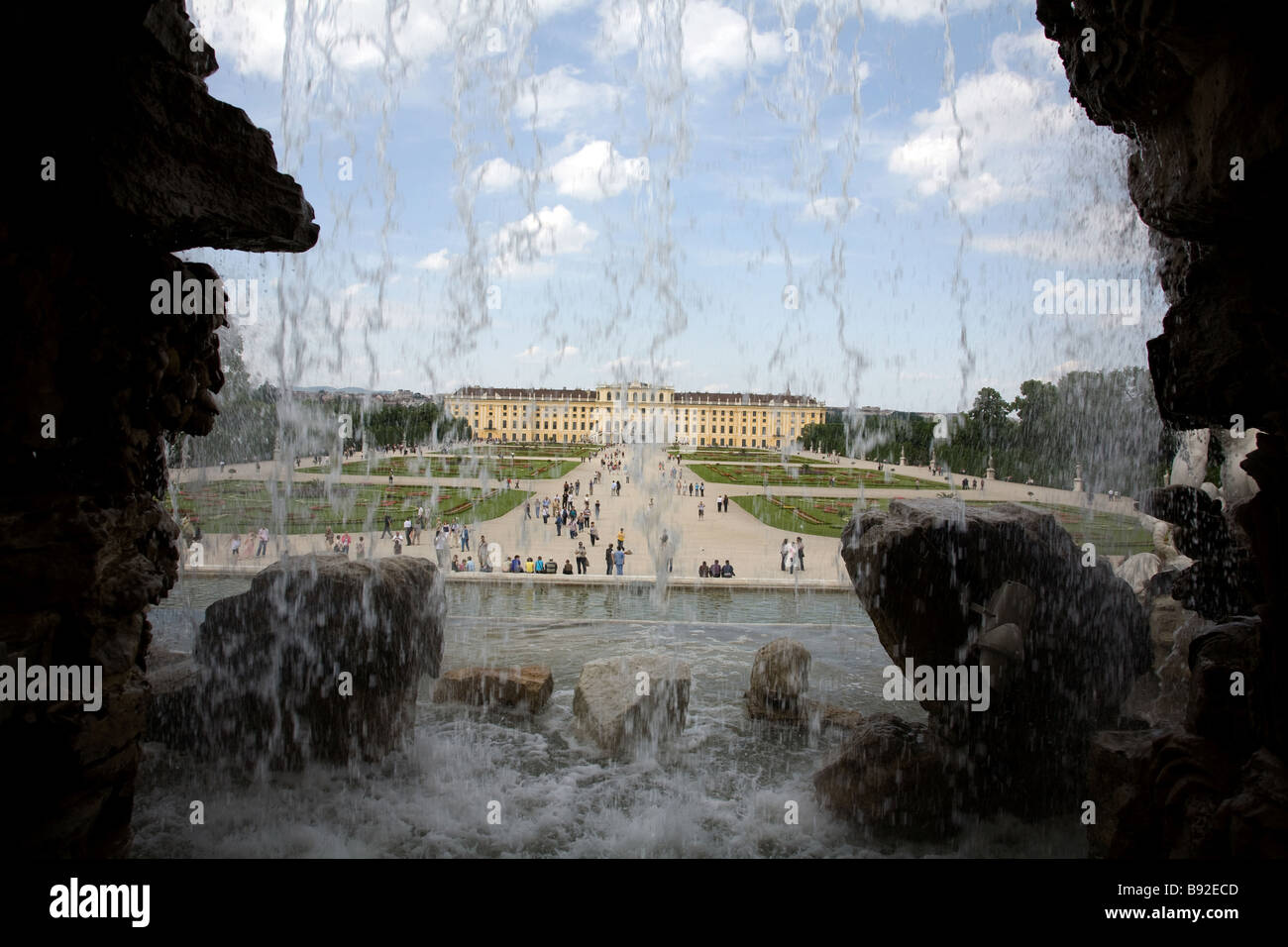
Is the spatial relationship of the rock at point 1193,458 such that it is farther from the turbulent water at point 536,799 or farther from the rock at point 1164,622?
the turbulent water at point 536,799

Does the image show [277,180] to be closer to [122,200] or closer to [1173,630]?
[122,200]

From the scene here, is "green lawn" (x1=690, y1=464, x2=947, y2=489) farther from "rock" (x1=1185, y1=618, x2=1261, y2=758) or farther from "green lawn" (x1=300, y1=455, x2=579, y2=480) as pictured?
"rock" (x1=1185, y1=618, x2=1261, y2=758)

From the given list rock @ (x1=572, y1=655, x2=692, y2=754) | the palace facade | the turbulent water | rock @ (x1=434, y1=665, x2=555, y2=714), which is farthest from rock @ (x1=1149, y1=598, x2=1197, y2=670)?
the palace facade

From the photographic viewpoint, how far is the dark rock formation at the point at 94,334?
4.07 metres

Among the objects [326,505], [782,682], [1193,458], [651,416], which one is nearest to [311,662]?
[782,682]

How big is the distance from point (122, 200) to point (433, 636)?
4313 mm

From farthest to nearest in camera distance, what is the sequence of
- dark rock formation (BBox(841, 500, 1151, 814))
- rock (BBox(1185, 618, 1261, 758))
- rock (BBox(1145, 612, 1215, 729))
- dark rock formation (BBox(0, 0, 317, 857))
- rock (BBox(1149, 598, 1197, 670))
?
rock (BBox(1149, 598, 1197, 670))
rock (BBox(1145, 612, 1215, 729))
dark rock formation (BBox(841, 500, 1151, 814))
rock (BBox(1185, 618, 1261, 758))
dark rock formation (BBox(0, 0, 317, 857))

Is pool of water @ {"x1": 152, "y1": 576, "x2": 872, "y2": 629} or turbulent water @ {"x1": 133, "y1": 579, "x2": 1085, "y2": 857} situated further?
pool of water @ {"x1": 152, "y1": 576, "x2": 872, "y2": 629}

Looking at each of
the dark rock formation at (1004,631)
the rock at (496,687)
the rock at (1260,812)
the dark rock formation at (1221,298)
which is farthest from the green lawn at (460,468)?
the rock at (1260,812)

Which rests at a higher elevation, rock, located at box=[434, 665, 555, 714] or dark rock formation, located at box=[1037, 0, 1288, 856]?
dark rock formation, located at box=[1037, 0, 1288, 856]

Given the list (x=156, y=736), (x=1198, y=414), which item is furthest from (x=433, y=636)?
(x=1198, y=414)

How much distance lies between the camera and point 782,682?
842 cm

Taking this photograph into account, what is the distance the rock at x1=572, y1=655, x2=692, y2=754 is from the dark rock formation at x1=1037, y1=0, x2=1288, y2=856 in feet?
12.7

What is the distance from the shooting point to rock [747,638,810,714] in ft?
27.6
